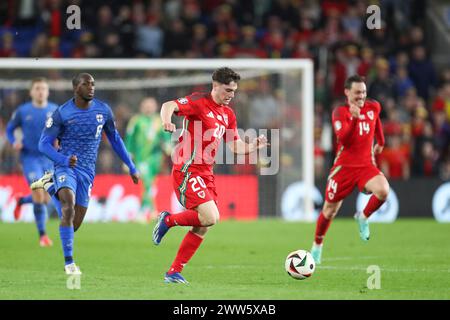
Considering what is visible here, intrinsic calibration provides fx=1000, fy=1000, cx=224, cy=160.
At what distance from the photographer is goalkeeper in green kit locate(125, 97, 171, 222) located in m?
20.6

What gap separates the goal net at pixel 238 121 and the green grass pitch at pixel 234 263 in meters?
1.49

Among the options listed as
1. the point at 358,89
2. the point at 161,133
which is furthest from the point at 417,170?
the point at 358,89

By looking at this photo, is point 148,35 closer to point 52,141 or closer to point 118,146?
point 118,146

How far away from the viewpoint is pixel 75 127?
11.4 meters

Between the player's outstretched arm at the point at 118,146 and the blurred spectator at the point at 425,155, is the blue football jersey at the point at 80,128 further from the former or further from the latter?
the blurred spectator at the point at 425,155

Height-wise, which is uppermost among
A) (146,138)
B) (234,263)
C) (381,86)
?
(381,86)

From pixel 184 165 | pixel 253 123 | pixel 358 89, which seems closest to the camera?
pixel 184 165

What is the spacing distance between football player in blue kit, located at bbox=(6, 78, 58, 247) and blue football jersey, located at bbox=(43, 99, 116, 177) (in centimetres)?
396

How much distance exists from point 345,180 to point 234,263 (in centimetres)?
181

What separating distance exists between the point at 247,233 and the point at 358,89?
5978 mm

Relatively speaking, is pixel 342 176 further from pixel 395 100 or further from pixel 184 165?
pixel 395 100

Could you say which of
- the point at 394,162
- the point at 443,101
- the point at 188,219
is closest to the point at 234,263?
the point at 188,219

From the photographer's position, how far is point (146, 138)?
20.7m

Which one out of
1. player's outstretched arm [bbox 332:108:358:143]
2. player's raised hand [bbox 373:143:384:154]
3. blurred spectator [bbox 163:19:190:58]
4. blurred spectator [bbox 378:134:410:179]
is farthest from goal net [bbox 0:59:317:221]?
player's outstretched arm [bbox 332:108:358:143]
